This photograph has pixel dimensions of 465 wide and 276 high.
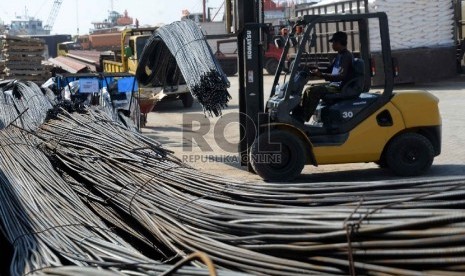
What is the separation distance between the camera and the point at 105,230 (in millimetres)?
4574

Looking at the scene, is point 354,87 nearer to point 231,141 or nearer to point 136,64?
point 231,141

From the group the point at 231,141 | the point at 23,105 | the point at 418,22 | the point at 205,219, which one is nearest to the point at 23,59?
the point at 231,141

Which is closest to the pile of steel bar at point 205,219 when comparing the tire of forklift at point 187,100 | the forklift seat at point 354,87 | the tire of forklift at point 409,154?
the forklift seat at point 354,87

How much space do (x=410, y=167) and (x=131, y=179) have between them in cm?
448

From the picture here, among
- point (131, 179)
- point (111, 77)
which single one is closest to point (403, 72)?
point (111, 77)

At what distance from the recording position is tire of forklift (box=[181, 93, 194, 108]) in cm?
1771

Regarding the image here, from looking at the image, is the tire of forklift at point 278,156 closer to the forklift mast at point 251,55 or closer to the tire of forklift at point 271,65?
the forklift mast at point 251,55

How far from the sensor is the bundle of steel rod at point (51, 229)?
3782mm

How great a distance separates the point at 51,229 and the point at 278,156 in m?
4.18

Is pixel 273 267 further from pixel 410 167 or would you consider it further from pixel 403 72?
pixel 403 72

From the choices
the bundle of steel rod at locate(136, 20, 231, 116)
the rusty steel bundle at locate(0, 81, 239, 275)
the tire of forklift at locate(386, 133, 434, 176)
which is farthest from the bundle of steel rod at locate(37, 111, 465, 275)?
the tire of forklift at locate(386, 133, 434, 176)

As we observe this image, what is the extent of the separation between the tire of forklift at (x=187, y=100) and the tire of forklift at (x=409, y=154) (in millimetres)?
9923

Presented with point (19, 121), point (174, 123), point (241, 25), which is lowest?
point (174, 123)

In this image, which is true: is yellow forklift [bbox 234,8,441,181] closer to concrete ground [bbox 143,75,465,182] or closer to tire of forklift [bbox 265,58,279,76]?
concrete ground [bbox 143,75,465,182]
